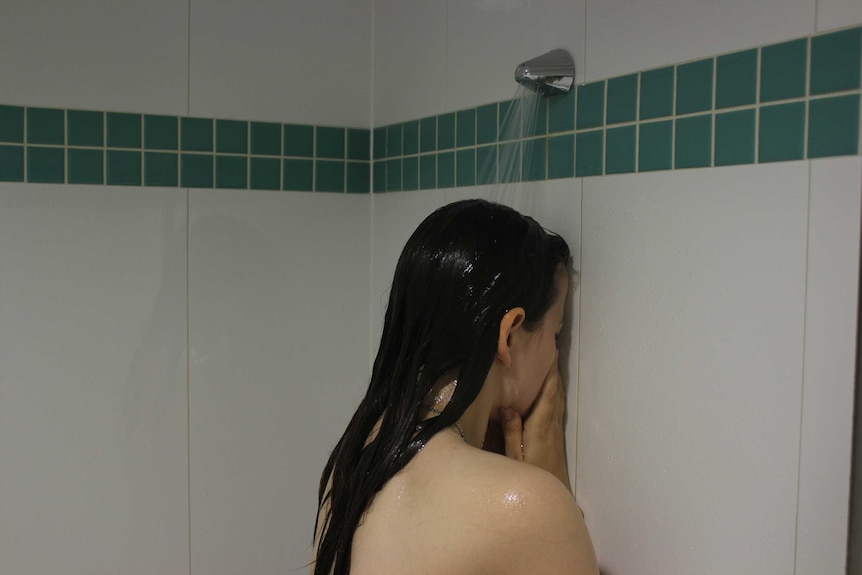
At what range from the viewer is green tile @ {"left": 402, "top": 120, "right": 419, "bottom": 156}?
1875 mm

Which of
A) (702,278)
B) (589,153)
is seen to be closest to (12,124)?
(589,153)

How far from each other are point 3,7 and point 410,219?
0.92 metres

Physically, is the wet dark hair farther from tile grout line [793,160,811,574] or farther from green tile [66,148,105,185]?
green tile [66,148,105,185]

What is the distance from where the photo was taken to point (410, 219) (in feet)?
6.27

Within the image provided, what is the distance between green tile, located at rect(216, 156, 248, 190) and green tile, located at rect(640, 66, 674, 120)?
0.98 metres

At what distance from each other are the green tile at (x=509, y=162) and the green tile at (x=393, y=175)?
415 mm

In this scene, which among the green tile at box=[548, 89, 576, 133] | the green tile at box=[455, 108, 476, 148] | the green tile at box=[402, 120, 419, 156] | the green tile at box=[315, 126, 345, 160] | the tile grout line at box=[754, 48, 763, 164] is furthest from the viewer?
the green tile at box=[315, 126, 345, 160]

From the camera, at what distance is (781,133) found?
1.05m

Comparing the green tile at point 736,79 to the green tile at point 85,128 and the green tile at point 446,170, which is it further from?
the green tile at point 85,128

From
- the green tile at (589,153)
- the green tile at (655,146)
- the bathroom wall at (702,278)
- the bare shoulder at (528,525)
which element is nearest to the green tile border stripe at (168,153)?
the bathroom wall at (702,278)

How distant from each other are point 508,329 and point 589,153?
321 mm

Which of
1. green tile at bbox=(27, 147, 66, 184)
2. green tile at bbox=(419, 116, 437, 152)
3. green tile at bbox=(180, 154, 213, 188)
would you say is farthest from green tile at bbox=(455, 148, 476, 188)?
green tile at bbox=(27, 147, 66, 184)

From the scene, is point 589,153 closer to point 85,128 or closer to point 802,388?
point 802,388

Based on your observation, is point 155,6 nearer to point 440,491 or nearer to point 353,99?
point 353,99
